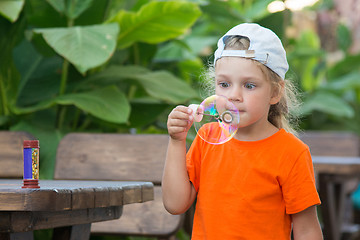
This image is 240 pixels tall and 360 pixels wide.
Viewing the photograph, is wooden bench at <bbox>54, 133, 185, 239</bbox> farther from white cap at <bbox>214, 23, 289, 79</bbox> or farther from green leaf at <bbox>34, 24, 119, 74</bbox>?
white cap at <bbox>214, 23, 289, 79</bbox>

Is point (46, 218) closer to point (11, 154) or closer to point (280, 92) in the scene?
point (280, 92)

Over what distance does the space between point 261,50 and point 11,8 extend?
5.81 ft

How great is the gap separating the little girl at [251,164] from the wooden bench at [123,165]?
34.1 inches

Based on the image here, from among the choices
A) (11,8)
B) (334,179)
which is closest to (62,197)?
(11,8)

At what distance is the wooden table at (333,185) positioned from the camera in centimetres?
351

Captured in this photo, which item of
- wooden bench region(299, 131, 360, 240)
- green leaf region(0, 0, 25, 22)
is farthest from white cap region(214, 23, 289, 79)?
wooden bench region(299, 131, 360, 240)

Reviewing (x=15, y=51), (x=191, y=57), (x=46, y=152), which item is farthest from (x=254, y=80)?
(x=191, y=57)

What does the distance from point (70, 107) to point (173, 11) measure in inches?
30.1

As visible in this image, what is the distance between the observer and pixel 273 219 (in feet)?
5.09

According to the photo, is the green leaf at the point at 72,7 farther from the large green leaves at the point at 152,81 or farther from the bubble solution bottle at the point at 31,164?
the bubble solution bottle at the point at 31,164

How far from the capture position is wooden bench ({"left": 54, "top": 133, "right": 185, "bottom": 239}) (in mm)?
2477

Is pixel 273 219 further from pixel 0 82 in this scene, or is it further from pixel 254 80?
pixel 0 82

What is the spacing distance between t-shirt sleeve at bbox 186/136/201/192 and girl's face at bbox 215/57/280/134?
0.57 ft

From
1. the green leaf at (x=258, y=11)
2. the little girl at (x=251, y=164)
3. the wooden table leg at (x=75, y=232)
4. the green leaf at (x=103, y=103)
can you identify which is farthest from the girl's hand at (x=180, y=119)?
the green leaf at (x=258, y=11)
